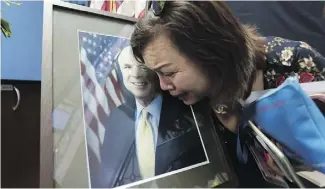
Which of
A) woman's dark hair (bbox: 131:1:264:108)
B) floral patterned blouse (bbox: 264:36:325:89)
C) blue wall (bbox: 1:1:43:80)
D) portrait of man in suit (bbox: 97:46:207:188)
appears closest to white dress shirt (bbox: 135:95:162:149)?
portrait of man in suit (bbox: 97:46:207:188)

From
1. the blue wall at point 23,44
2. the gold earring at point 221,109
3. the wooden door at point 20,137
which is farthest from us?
the wooden door at point 20,137

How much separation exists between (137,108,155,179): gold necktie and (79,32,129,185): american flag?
0.23 feet

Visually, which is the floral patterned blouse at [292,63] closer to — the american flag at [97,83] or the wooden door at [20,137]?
the american flag at [97,83]

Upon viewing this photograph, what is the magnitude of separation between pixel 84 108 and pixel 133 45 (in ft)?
0.61

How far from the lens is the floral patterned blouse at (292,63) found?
644 mm

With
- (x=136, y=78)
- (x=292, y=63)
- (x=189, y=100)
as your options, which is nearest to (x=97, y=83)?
(x=136, y=78)

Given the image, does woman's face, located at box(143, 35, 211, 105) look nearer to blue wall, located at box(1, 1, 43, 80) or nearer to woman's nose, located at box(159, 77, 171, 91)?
woman's nose, located at box(159, 77, 171, 91)

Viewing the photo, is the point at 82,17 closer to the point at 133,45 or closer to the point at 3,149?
the point at 133,45

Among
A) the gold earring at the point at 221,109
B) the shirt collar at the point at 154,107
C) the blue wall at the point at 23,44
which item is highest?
the blue wall at the point at 23,44

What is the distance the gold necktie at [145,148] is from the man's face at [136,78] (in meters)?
0.04

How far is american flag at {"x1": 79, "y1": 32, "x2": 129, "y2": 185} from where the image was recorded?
23.0 inches

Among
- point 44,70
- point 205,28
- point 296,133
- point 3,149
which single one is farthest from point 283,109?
point 3,149

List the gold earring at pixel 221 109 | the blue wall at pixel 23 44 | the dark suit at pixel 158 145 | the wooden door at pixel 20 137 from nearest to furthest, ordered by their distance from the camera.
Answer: the dark suit at pixel 158 145
the gold earring at pixel 221 109
the blue wall at pixel 23 44
the wooden door at pixel 20 137

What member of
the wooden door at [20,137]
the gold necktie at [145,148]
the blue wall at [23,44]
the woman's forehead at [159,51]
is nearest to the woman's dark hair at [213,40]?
the woman's forehead at [159,51]
